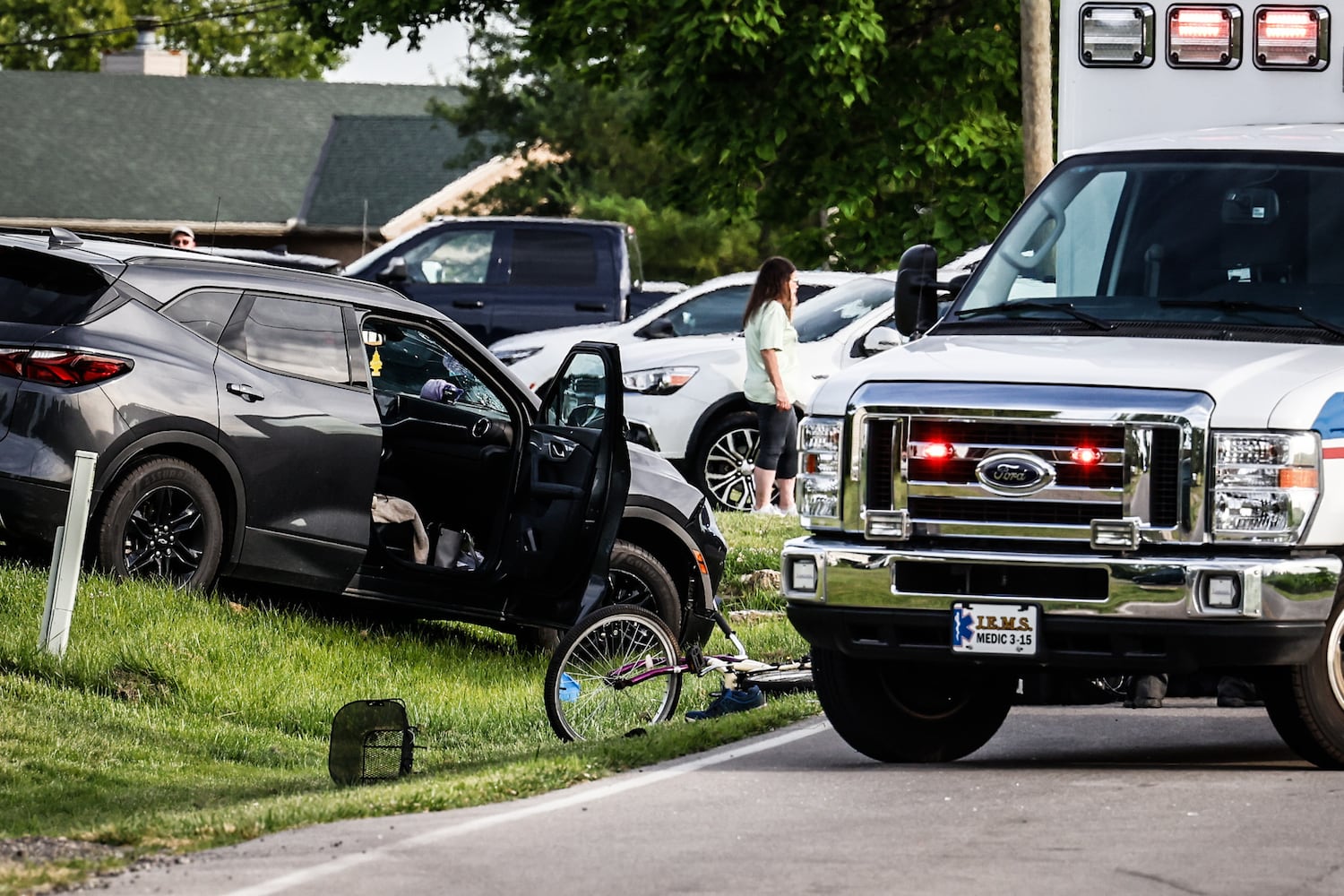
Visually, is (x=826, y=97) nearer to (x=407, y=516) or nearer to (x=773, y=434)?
(x=773, y=434)

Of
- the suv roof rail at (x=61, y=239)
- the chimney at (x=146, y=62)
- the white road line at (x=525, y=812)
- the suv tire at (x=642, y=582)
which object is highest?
the chimney at (x=146, y=62)

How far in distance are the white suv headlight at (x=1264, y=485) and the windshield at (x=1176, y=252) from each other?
854 mm

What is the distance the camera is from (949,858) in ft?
23.9

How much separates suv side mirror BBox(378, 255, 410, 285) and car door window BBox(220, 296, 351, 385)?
1042 cm

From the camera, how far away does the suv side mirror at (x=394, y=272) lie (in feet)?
75.3

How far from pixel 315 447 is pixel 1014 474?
4641 mm

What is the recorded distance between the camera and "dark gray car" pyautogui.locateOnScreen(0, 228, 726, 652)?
450 inches

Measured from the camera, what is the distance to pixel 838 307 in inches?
782

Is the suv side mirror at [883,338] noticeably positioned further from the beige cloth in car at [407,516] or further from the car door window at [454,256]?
Answer: the car door window at [454,256]

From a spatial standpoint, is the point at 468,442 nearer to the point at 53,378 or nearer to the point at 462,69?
the point at 53,378

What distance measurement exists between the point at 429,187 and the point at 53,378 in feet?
145

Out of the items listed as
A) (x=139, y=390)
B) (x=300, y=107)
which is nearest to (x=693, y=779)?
(x=139, y=390)

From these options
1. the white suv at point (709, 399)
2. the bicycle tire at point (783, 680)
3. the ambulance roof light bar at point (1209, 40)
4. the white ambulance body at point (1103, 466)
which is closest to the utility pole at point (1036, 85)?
the white suv at point (709, 399)

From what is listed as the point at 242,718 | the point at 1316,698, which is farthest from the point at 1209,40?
the point at 242,718
